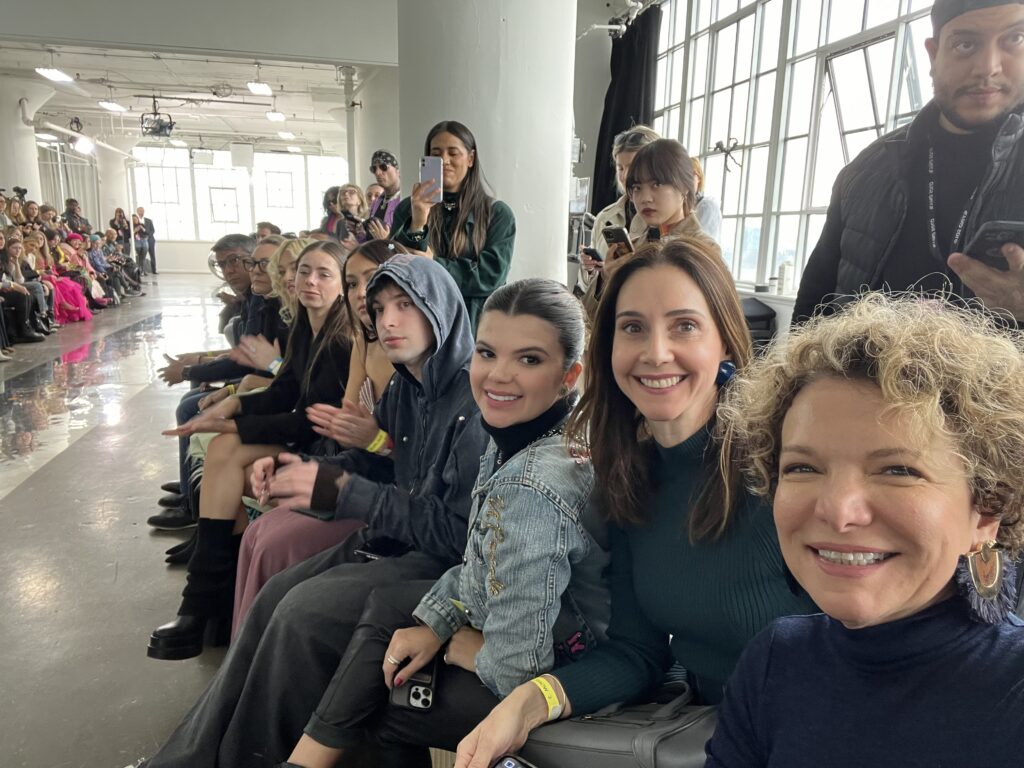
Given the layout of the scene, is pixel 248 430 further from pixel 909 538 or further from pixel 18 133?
pixel 18 133

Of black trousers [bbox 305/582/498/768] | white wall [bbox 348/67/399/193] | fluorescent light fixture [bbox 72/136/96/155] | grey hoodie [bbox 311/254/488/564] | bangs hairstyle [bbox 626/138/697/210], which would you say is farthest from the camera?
fluorescent light fixture [bbox 72/136/96/155]

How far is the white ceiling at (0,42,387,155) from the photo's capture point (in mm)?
10648

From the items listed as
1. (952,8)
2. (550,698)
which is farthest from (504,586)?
(952,8)

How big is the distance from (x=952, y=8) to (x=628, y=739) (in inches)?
55.2

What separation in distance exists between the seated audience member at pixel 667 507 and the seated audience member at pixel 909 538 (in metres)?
0.29

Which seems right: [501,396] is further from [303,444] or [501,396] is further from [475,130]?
[475,130]

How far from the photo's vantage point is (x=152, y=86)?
12.7 meters

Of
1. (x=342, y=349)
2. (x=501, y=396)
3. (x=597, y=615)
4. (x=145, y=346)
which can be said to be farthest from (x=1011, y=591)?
(x=145, y=346)

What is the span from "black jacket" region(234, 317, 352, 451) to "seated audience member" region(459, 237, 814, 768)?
144cm

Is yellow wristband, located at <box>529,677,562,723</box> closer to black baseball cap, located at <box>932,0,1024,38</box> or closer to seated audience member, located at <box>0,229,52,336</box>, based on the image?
black baseball cap, located at <box>932,0,1024,38</box>

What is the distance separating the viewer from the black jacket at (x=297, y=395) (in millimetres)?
2293

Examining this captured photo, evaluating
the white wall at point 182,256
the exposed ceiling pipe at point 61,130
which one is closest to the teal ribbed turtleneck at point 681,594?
the exposed ceiling pipe at point 61,130

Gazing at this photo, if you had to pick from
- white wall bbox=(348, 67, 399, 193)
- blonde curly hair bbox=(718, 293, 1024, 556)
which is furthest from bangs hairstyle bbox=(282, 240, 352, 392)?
white wall bbox=(348, 67, 399, 193)

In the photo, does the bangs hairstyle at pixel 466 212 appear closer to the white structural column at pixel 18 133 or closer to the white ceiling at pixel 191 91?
the white ceiling at pixel 191 91
